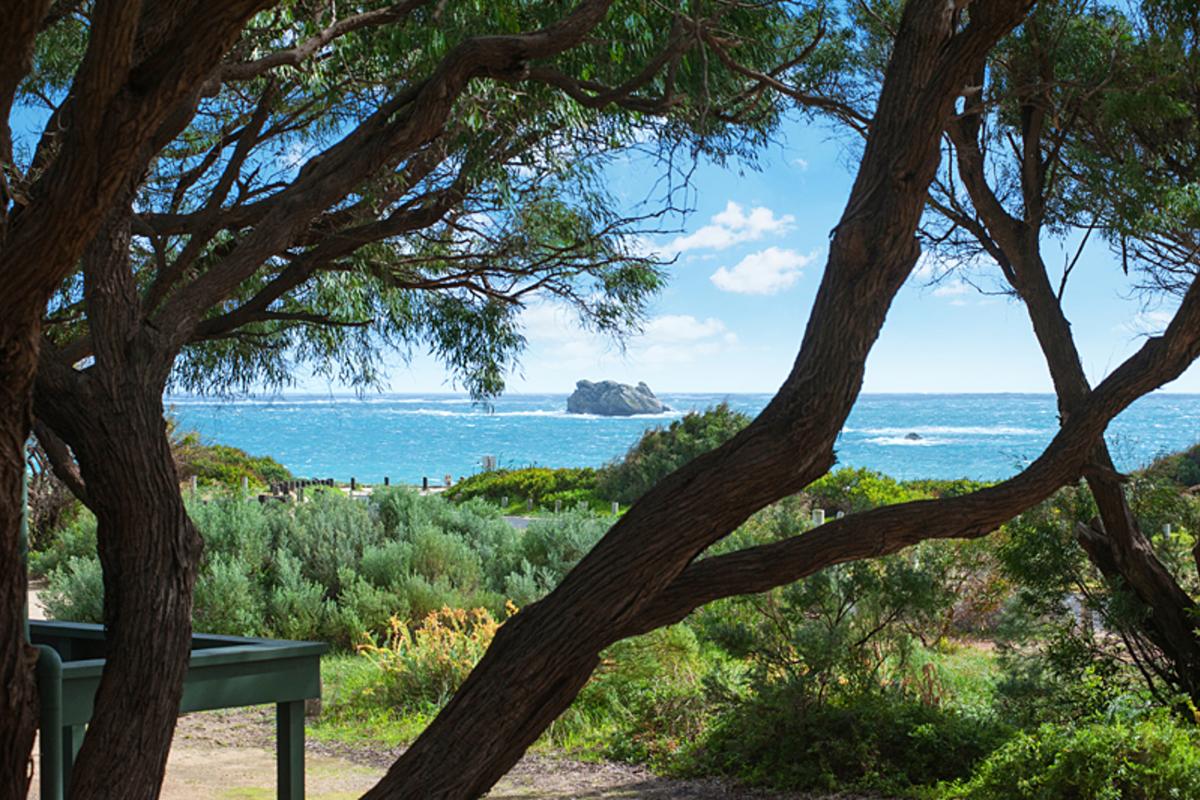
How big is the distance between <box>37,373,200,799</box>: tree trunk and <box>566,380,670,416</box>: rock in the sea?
95.3 m

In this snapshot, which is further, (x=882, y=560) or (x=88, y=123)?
(x=882, y=560)

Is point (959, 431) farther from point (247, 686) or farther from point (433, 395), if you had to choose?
point (247, 686)

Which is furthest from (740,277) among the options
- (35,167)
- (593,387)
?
(35,167)

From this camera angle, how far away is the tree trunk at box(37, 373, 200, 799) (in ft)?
11.0

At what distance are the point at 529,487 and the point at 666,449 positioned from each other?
577 centimetres

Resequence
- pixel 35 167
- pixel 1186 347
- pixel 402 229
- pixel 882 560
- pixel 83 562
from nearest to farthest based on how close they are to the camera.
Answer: pixel 1186 347 < pixel 35 167 < pixel 402 229 < pixel 882 560 < pixel 83 562

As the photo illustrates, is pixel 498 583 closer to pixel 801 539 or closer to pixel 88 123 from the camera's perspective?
pixel 801 539

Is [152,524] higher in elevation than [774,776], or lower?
higher

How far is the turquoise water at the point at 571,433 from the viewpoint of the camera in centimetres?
7400

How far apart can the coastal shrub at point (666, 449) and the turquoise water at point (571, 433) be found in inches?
1359

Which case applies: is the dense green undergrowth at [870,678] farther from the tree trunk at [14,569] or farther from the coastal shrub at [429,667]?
the tree trunk at [14,569]

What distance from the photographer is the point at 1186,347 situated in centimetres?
452

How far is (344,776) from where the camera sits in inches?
267

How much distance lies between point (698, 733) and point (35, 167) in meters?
4.58
